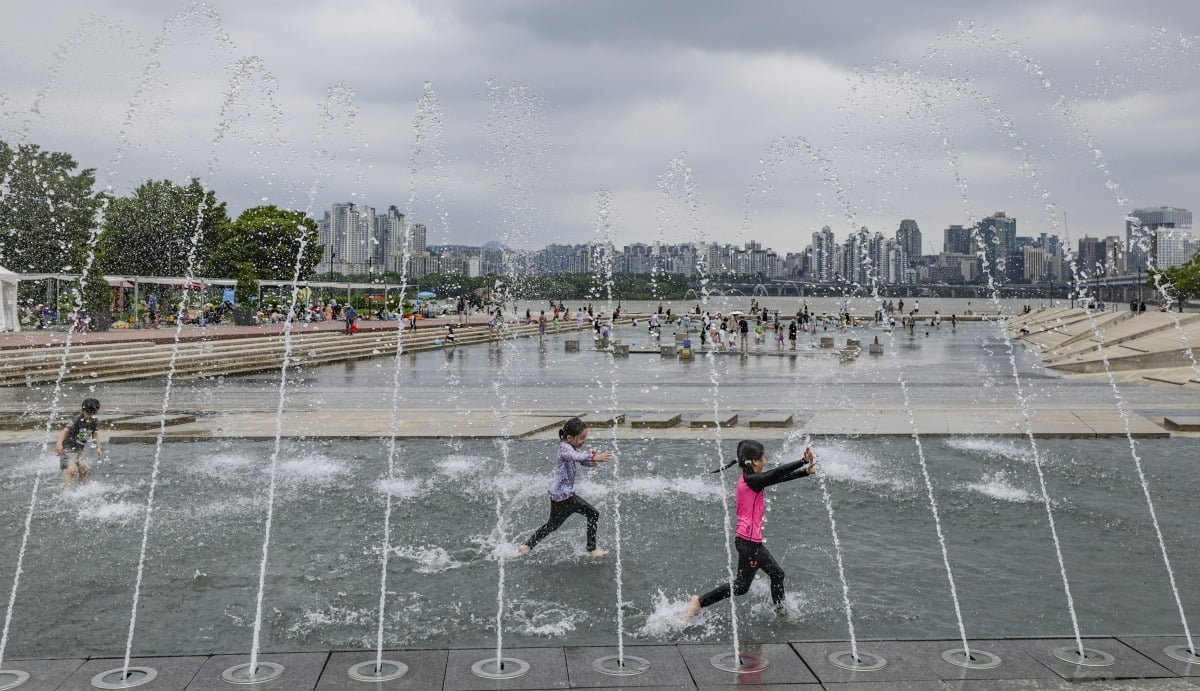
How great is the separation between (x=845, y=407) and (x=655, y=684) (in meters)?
18.4

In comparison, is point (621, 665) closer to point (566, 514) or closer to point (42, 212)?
point (566, 514)

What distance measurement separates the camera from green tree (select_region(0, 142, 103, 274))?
5966cm

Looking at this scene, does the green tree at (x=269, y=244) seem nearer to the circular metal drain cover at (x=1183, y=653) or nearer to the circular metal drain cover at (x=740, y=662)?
the circular metal drain cover at (x=740, y=662)

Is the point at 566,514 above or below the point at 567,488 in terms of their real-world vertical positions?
below

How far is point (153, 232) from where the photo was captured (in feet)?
238

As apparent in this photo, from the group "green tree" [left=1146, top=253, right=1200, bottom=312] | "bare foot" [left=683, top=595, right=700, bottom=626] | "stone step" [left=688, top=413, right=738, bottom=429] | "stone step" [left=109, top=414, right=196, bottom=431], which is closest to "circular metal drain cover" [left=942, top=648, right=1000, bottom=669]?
"bare foot" [left=683, top=595, right=700, bottom=626]

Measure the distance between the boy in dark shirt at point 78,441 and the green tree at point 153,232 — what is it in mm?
64463

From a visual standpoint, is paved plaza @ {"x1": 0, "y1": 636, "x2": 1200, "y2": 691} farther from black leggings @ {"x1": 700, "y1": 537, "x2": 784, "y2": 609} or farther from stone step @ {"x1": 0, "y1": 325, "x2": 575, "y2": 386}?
stone step @ {"x1": 0, "y1": 325, "x2": 575, "y2": 386}

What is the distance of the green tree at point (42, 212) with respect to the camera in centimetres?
5966

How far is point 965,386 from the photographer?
99.5 feet

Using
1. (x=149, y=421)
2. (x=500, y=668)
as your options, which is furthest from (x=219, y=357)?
(x=500, y=668)

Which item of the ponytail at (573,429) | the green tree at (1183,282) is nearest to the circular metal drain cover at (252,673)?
the ponytail at (573,429)

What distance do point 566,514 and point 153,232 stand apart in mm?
72939

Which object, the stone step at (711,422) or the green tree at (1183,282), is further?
the green tree at (1183,282)
